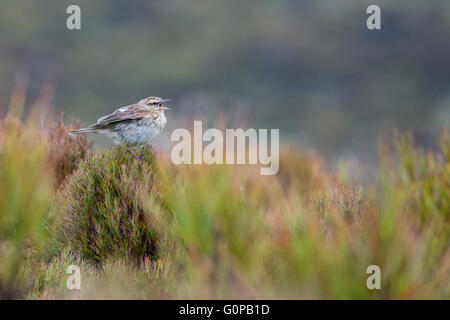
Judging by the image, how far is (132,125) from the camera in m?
6.60

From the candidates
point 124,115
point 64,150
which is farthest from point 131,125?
point 64,150

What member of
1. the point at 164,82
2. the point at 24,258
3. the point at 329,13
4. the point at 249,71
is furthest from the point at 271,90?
the point at 24,258

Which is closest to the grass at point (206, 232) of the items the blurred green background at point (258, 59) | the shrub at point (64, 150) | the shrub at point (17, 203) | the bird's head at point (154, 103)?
the shrub at point (17, 203)

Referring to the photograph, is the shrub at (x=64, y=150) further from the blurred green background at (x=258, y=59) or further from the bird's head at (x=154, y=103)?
the blurred green background at (x=258, y=59)

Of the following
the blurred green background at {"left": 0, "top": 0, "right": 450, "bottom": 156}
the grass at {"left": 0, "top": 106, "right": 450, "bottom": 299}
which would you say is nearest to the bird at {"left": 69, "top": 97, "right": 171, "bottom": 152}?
the grass at {"left": 0, "top": 106, "right": 450, "bottom": 299}

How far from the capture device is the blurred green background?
123 ft

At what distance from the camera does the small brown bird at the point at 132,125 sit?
658 centimetres

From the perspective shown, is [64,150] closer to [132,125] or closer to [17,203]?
[132,125]

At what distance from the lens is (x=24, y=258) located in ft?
15.3

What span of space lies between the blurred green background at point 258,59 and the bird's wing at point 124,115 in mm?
28528

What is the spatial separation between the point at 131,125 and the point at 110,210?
1720 millimetres

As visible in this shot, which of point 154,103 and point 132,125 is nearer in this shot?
point 132,125
